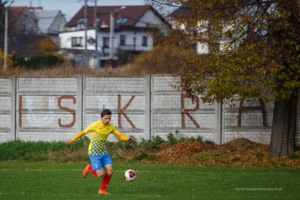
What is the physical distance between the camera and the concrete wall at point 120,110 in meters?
13.1

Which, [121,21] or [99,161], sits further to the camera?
[121,21]

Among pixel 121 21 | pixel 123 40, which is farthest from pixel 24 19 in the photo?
pixel 123 40

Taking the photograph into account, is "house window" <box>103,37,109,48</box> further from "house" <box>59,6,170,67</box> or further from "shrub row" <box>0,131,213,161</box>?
"shrub row" <box>0,131,213,161</box>

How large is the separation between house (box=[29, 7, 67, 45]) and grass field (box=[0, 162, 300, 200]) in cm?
6597

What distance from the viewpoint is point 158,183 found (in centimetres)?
898

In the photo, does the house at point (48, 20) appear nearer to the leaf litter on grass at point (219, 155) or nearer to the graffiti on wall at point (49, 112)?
the graffiti on wall at point (49, 112)

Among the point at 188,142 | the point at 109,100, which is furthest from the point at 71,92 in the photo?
the point at 188,142

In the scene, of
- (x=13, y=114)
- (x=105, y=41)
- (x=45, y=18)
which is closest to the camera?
(x=13, y=114)

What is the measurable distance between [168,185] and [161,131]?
4735mm

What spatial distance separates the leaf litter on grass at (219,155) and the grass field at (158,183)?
21.6 inches

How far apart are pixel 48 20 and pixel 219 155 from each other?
6967 centimetres

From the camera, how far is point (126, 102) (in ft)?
44.5

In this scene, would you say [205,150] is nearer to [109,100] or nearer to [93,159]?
[109,100]

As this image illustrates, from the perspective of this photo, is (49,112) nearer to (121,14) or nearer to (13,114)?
(13,114)
